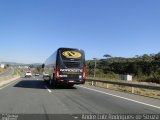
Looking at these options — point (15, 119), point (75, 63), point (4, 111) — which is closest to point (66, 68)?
point (75, 63)

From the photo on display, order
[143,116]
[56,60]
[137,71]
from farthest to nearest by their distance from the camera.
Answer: [137,71] < [56,60] < [143,116]

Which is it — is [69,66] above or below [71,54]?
below

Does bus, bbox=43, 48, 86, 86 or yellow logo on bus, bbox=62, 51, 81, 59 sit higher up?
yellow logo on bus, bbox=62, 51, 81, 59

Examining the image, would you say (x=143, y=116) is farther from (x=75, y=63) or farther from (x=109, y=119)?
(x=75, y=63)

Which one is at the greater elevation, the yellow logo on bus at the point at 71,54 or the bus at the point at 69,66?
the yellow logo on bus at the point at 71,54

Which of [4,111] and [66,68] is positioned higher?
[66,68]

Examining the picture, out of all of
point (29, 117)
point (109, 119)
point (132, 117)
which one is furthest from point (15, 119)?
point (132, 117)

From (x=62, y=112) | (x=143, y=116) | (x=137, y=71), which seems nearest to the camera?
(x=143, y=116)

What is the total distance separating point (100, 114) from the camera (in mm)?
12125

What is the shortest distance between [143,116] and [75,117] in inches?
94.5

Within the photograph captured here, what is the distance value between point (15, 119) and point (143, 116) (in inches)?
173

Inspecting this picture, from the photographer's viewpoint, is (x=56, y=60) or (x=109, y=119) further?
(x=56, y=60)

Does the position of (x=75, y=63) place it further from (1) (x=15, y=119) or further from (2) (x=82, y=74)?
(1) (x=15, y=119)

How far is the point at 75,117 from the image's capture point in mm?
11398
